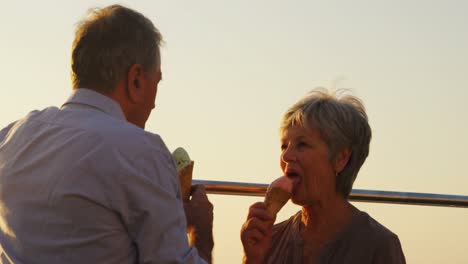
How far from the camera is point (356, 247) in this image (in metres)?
3.39

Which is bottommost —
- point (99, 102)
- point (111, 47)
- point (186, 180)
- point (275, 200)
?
point (275, 200)

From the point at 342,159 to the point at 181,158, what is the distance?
2.72 ft

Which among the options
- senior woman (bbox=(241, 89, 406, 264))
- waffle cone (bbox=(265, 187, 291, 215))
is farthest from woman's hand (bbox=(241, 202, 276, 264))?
senior woman (bbox=(241, 89, 406, 264))

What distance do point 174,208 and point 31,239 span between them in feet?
1.19

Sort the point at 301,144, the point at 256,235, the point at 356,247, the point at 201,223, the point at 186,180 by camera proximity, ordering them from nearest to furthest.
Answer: the point at 201,223 → the point at 186,180 → the point at 256,235 → the point at 356,247 → the point at 301,144

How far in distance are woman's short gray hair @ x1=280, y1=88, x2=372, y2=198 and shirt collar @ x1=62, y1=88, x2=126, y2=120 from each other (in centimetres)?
121

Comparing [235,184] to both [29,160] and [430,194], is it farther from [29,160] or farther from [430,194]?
[29,160]

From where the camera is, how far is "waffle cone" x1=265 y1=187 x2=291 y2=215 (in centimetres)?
325

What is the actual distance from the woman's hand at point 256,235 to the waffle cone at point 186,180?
0.37 m

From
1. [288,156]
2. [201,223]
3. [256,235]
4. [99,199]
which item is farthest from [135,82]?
[288,156]

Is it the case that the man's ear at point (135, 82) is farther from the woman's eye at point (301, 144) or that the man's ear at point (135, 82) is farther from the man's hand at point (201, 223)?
the woman's eye at point (301, 144)

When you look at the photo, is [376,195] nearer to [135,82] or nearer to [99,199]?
[135,82]

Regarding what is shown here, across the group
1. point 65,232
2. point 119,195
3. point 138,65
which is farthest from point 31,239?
point 138,65

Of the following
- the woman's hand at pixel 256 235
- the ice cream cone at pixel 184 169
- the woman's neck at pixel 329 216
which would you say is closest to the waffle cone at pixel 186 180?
the ice cream cone at pixel 184 169
